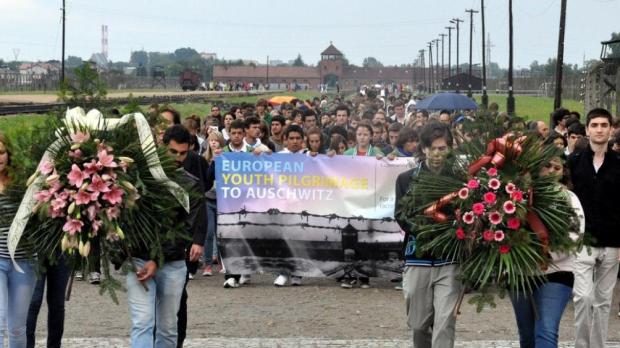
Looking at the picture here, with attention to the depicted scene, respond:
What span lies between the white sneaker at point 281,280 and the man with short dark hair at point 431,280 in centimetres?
549

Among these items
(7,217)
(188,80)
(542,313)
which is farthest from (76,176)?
(188,80)

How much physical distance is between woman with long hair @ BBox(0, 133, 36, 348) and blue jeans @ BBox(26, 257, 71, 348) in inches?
16.5

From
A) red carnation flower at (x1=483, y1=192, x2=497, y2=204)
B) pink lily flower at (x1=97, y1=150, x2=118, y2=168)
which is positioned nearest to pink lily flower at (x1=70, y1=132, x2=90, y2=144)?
pink lily flower at (x1=97, y1=150, x2=118, y2=168)

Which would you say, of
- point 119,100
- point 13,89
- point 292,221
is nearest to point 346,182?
point 292,221

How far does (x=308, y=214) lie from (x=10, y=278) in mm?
5859

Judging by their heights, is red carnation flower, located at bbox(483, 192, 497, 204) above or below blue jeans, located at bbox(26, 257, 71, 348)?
above

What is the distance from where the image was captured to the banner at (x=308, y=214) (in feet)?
43.6

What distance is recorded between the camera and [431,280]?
771cm

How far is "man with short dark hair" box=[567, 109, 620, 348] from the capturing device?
859cm

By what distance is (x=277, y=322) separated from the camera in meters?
10.9

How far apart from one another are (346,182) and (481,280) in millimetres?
6308

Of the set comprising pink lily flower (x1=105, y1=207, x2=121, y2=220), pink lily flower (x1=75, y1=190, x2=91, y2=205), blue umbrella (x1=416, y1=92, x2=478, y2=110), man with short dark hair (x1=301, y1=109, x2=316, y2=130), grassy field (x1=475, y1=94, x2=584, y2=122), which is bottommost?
pink lily flower (x1=105, y1=207, x2=121, y2=220)

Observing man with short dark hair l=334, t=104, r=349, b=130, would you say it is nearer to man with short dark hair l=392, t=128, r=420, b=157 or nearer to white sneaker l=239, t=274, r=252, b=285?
white sneaker l=239, t=274, r=252, b=285

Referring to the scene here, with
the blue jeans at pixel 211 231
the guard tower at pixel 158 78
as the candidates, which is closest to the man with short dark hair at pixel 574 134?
the blue jeans at pixel 211 231
